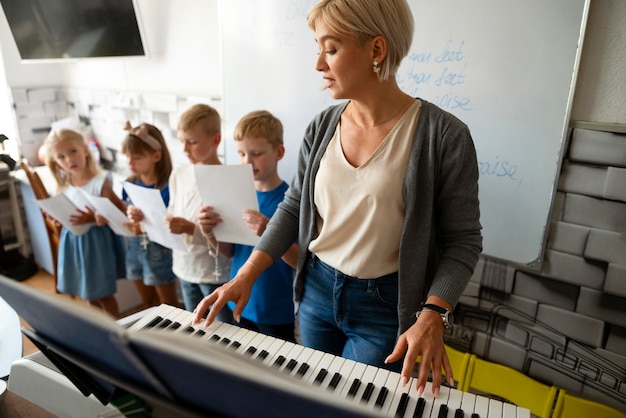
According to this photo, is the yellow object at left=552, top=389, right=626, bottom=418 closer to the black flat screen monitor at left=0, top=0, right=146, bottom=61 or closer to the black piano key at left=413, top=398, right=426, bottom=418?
the black piano key at left=413, top=398, right=426, bottom=418

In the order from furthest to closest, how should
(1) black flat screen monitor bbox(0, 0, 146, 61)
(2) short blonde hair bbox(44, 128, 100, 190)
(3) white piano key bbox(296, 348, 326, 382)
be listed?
(1) black flat screen monitor bbox(0, 0, 146, 61), (2) short blonde hair bbox(44, 128, 100, 190), (3) white piano key bbox(296, 348, 326, 382)

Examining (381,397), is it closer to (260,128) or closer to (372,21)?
(372,21)

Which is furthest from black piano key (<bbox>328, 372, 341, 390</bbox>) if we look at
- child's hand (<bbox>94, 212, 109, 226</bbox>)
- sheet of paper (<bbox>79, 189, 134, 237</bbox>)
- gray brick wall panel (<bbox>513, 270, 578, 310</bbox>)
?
child's hand (<bbox>94, 212, 109, 226</bbox>)

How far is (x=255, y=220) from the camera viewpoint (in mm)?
1342

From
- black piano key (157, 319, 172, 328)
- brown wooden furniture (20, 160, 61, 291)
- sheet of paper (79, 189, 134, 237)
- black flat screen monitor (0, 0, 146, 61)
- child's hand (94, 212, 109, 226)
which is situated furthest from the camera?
black flat screen monitor (0, 0, 146, 61)

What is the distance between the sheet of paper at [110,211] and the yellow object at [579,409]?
1733 millimetres

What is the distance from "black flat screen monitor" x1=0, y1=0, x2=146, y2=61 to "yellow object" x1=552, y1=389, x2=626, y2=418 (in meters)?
2.54

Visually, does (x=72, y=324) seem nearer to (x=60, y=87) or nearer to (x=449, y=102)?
(x=449, y=102)

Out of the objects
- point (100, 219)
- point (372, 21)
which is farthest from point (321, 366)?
point (100, 219)

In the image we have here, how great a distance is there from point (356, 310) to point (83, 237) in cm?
172

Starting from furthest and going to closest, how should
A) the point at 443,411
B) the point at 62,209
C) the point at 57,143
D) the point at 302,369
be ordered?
the point at 57,143 < the point at 62,209 < the point at 302,369 < the point at 443,411

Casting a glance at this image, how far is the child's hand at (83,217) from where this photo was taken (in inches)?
80.7

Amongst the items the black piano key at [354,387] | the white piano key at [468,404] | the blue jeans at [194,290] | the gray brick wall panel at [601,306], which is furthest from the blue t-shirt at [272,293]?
the gray brick wall panel at [601,306]

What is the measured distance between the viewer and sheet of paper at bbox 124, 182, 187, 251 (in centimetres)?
159
